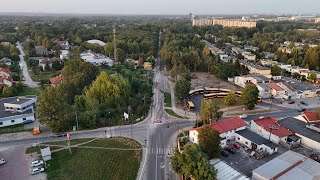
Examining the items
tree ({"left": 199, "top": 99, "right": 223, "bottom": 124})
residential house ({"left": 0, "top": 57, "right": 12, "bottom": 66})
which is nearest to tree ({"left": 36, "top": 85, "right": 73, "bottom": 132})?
→ tree ({"left": 199, "top": 99, "right": 223, "bottom": 124})

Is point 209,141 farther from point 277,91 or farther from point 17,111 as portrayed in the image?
point 277,91

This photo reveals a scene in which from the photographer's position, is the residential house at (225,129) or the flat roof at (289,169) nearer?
the flat roof at (289,169)

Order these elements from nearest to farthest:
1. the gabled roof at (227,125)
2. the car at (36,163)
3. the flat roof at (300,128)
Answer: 1. the car at (36,163)
2. the flat roof at (300,128)
3. the gabled roof at (227,125)

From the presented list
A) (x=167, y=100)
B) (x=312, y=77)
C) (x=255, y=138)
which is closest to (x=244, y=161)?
(x=255, y=138)

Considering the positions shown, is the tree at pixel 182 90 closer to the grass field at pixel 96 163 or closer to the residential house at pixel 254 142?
the residential house at pixel 254 142

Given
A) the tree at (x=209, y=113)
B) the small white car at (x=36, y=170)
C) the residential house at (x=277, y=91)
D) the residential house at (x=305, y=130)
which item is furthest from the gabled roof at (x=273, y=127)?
the small white car at (x=36, y=170)

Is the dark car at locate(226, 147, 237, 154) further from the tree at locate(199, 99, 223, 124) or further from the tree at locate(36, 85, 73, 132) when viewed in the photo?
the tree at locate(36, 85, 73, 132)

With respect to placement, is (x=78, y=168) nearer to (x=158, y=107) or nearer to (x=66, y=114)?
(x=66, y=114)

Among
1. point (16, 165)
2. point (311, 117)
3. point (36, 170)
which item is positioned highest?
point (311, 117)
